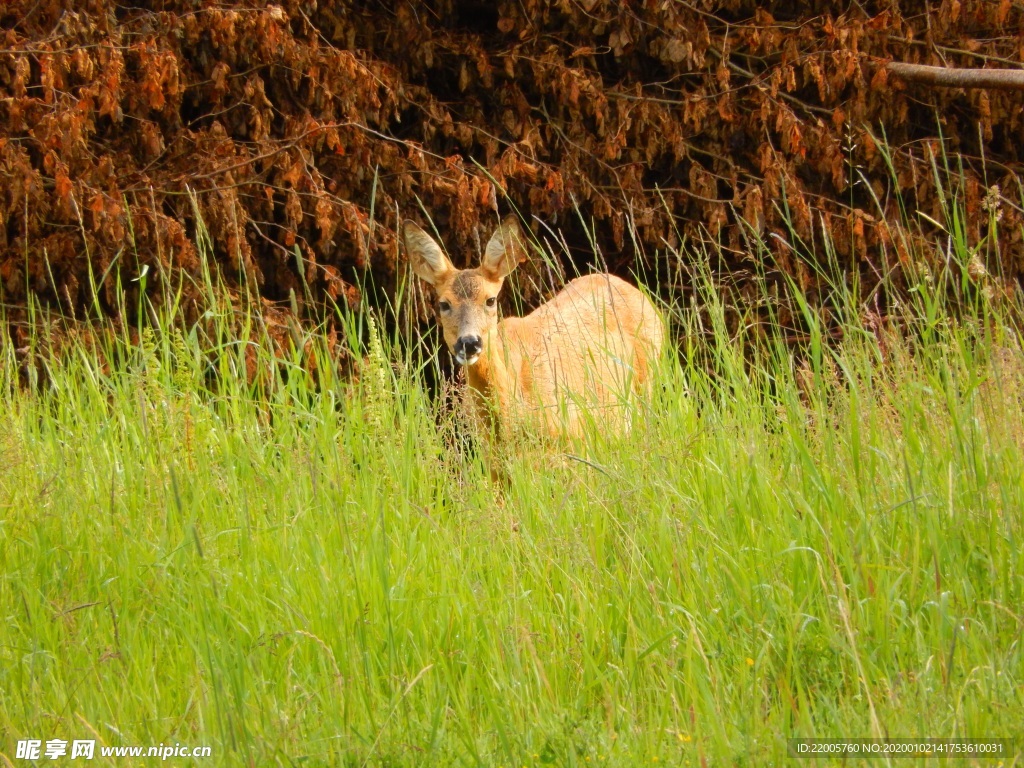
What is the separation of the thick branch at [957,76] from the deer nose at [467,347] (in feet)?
10.0

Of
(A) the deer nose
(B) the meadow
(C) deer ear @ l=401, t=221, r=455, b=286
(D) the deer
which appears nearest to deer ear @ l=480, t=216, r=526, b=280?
(D) the deer

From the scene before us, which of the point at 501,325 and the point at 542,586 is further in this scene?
the point at 501,325

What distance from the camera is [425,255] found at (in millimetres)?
6625

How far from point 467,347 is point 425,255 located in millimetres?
822

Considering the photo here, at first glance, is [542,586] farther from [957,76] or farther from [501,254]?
[957,76]

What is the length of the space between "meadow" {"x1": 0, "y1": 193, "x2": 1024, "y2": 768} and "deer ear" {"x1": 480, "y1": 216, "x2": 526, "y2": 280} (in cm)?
247

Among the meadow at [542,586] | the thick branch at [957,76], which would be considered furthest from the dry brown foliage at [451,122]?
the meadow at [542,586]

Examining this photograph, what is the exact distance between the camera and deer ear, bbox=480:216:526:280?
6.43 metres

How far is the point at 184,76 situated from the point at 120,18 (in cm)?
54

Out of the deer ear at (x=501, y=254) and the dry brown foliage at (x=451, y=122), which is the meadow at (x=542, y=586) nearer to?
the deer ear at (x=501, y=254)

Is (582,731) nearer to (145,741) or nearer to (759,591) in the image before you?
(759,591)

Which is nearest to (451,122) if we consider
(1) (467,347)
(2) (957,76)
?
(1) (467,347)

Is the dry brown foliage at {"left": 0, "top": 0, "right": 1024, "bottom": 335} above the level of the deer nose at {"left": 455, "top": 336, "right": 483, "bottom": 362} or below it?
above

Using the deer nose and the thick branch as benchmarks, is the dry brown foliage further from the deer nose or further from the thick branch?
the deer nose
